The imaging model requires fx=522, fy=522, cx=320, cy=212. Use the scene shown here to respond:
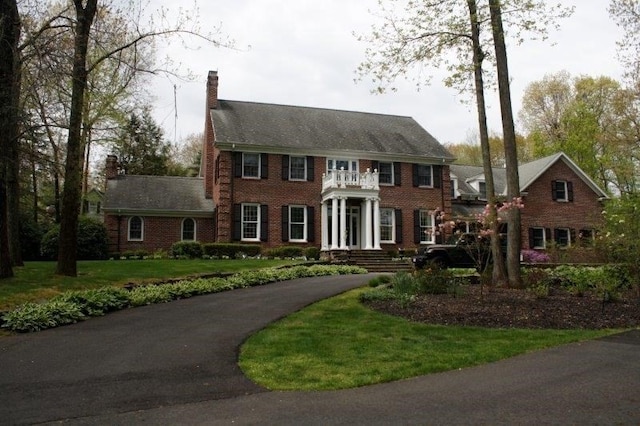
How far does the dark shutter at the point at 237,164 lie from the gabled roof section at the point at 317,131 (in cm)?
53

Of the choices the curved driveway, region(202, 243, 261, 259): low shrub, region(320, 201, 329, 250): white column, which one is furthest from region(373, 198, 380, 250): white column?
the curved driveway

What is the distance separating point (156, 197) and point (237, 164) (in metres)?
4.95

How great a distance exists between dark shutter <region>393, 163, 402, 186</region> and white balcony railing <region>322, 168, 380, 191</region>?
2.33 metres

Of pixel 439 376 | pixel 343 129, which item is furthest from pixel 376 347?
pixel 343 129

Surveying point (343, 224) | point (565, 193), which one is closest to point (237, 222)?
point (343, 224)

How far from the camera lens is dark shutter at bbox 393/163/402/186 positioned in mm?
29047

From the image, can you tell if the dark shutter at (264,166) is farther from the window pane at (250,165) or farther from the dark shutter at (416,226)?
the dark shutter at (416,226)

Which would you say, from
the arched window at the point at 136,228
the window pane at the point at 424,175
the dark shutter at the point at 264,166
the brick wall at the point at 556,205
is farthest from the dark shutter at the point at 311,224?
the brick wall at the point at 556,205

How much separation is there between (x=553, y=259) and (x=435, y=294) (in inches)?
528

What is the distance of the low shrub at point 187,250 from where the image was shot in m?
23.9

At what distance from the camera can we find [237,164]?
26.5 metres

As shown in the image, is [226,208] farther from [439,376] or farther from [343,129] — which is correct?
[439,376]

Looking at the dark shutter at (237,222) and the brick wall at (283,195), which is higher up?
the brick wall at (283,195)

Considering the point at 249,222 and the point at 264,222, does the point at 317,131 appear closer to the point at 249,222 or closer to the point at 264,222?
the point at 264,222
